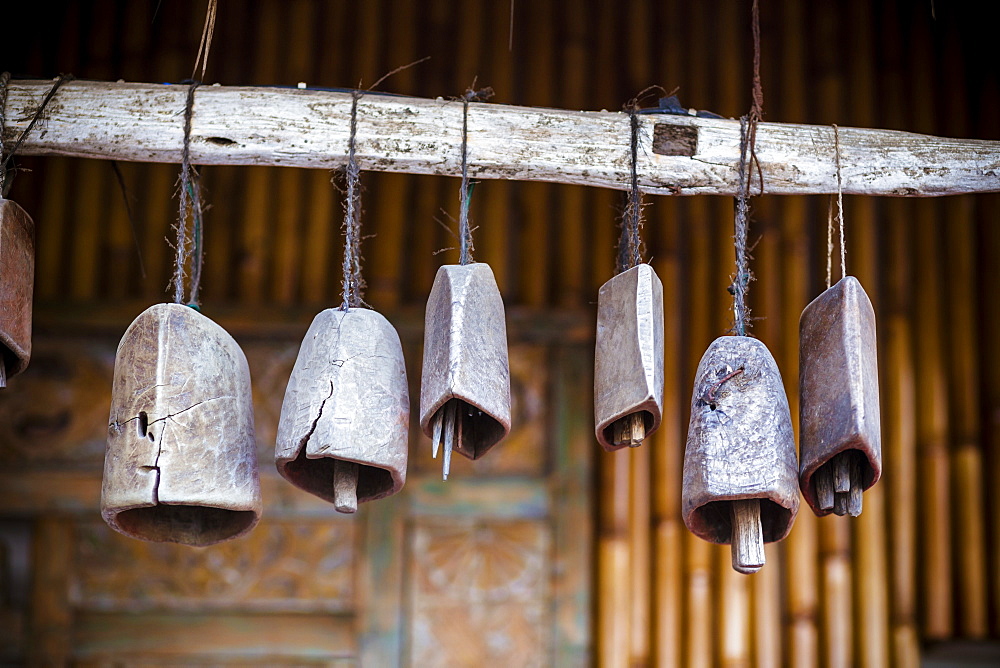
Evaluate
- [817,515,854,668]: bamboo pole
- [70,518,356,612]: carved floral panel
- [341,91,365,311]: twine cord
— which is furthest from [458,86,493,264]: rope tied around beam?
[817,515,854,668]: bamboo pole

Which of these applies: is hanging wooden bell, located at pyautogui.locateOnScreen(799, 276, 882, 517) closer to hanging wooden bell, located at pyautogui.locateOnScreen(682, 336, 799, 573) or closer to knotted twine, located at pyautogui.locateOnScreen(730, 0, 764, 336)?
hanging wooden bell, located at pyautogui.locateOnScreen(682, 336, 799, 573)

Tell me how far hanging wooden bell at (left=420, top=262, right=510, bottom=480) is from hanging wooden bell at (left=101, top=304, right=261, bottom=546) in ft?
1.25

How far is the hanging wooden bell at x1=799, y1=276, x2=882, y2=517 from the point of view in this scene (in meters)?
2.03

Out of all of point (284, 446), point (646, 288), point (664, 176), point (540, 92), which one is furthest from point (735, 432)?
point (540, 92)

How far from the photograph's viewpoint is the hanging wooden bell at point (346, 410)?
2.02 metres

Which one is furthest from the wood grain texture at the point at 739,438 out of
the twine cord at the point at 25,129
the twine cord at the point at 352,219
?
the twine cord at the point at 25,129

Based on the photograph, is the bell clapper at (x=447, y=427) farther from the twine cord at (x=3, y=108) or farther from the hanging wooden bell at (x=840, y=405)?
the twine cord at (x=3, y=108)

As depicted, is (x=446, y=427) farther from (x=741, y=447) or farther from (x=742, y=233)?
(x=742, y=233)

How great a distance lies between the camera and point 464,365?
79.7 inches

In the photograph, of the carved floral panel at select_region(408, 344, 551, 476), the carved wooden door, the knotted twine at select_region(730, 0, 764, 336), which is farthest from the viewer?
the carved floral panel at select_region(408, 344, 551, 476)

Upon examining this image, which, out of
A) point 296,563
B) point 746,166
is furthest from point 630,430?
point 296,563

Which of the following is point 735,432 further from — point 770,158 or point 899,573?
point 899,573

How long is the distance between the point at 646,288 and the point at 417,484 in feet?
5.15

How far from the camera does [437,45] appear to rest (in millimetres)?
3668
